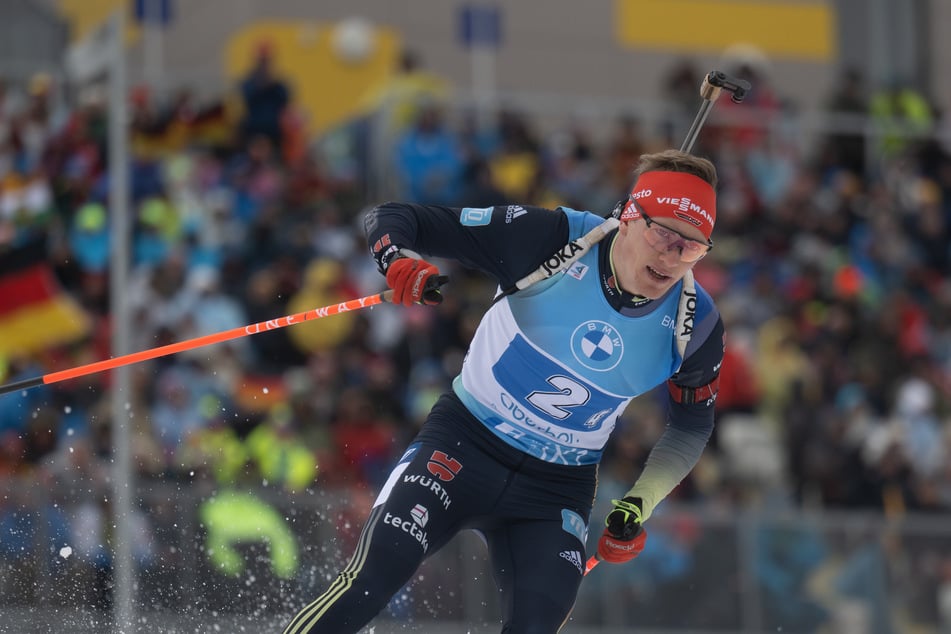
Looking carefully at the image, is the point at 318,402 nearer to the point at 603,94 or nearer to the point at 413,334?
the point at 413,334

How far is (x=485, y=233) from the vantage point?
253 inches

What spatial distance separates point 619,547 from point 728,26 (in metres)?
15.9

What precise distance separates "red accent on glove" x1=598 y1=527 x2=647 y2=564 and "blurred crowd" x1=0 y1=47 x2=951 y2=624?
3.60m

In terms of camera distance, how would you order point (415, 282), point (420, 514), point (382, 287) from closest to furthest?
point (415, 282)
point (420, 514)
point (382, 287)

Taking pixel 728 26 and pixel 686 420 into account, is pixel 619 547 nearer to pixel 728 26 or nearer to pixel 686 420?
pixel 686 420

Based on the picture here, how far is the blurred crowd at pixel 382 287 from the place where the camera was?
11.1m

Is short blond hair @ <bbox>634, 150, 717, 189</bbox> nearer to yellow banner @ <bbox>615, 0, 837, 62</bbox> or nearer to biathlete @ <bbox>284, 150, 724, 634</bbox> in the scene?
biathlete @ <bbox>284, 150, 724, 634</bbox>

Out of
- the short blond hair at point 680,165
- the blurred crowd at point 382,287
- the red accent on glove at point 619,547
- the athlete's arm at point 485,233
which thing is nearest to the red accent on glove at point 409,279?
the athlete's arm at point 485,233

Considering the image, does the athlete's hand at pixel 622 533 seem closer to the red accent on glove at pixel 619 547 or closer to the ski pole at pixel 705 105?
the red accent on glove at pixel 619 547

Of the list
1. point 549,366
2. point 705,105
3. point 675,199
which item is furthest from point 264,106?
point 675,199

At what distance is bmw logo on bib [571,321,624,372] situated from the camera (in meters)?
6.42

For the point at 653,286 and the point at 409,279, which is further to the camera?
the point at 653,286

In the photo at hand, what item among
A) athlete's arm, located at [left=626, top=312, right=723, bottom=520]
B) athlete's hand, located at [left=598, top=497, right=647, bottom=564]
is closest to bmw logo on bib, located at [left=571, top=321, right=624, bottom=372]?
athlete's arm, located at [left=626, top=312, right=723, bottom=520]

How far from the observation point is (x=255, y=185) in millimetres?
13836
